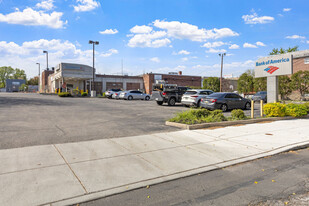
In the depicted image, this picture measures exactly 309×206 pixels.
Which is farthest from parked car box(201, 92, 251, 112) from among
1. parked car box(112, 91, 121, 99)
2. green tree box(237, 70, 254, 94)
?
green tree box(237, 70, 254, 94)

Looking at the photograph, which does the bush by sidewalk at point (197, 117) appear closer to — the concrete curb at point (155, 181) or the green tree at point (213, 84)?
the concrete curb at point (155, 181)

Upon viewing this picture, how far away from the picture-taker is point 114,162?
5.30 metres

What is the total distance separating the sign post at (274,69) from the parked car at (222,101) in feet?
7.89

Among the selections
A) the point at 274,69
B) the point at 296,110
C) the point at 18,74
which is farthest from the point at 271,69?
the point at 18,74

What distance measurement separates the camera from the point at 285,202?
3.66 meters

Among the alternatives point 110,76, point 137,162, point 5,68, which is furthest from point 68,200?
point 5,68

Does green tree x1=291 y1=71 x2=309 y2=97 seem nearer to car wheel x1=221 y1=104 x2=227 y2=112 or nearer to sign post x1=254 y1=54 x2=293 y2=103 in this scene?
sign post x1=254 y1=54 x2=293 y2=103

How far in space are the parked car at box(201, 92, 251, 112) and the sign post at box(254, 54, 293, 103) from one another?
240 cm

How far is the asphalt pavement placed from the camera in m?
3.64

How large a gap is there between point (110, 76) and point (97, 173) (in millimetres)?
53241

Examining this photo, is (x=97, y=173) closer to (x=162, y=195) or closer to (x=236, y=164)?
(x=162, y=195)

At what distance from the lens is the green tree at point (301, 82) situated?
101ft

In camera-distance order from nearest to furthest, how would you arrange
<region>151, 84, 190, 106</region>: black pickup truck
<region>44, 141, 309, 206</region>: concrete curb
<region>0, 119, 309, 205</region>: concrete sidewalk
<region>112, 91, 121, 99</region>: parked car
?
1. <region>44, 141, 309, 206</region>: concrete curb
2. <region>0, 119, 309, 205</region>: concrete sidewalk
3. <region>151, 84, 190, 106</region>: black pickup truck
4. <region>112, 91, 121, 99</region>: parked car

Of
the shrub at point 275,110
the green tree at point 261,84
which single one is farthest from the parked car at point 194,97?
the green tree at point 261,84
